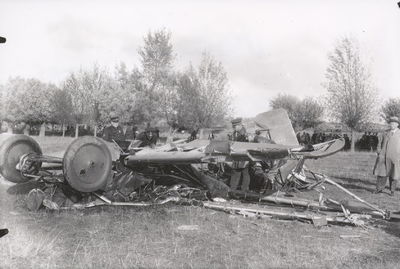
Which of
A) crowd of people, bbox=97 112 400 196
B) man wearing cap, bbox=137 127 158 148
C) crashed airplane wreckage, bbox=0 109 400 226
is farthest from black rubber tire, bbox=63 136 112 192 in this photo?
man wearing cap, bbox=137 127 158 148

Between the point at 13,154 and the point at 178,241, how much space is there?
3987mm

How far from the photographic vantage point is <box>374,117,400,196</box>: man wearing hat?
29.7 feet

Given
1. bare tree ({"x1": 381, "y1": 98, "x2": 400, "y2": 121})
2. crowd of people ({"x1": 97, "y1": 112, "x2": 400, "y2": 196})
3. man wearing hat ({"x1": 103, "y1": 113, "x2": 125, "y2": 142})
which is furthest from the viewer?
bare tree ({"x1": 381, "y1": 98, "x2": 400, "y2": 121})

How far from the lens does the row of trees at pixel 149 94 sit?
960 inches

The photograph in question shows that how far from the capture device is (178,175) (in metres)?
7.49

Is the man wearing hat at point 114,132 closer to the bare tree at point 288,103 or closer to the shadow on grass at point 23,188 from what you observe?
the shadow on grass at point 23,188

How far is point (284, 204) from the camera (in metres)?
6.82

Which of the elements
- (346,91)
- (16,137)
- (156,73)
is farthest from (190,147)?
(156,73)

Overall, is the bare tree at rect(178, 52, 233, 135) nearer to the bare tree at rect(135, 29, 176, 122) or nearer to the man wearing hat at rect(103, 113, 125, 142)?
the bare tree at rect(135, 29, 176, 122)

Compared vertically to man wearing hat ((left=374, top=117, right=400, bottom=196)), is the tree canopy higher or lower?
higher

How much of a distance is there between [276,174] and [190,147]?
2186 mm

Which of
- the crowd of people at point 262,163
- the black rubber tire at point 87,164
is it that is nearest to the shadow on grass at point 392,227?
the crowd of people at point 262,163

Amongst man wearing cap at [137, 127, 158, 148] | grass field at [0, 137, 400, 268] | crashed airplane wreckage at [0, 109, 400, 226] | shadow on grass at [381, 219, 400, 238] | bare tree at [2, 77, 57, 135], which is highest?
bare tree at [2, 77, 57, 135]

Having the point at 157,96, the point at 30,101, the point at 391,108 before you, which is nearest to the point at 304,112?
the point at 391,108
